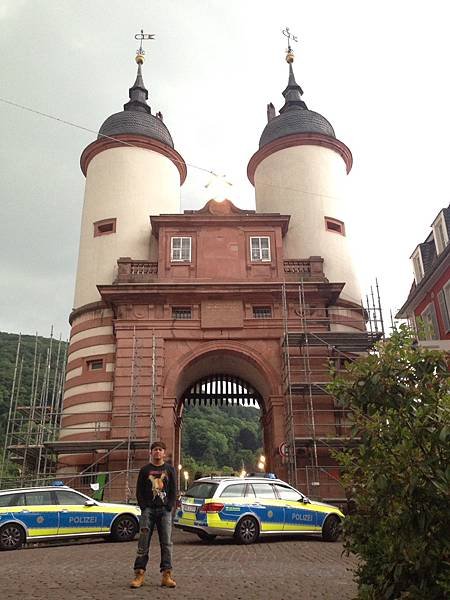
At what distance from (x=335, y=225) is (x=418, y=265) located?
439 cm

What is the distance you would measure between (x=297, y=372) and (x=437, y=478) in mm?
18552

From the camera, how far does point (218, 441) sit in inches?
3986

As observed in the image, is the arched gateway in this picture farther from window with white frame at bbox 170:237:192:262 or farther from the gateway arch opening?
the gateway arch opening

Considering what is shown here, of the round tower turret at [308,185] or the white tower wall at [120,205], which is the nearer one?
the white tower wall at [120,205]

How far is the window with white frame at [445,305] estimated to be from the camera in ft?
75.7

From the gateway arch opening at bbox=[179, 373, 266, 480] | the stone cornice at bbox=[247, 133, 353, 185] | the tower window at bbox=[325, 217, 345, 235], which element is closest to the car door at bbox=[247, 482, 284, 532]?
the tower window at bbox=[325, 217, 345, 235]

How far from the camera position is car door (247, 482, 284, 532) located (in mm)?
13633

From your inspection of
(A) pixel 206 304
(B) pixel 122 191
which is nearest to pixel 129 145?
(B) pixel 122 191

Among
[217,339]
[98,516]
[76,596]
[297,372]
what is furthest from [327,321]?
[76,596]

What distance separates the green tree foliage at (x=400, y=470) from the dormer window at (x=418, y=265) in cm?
2301

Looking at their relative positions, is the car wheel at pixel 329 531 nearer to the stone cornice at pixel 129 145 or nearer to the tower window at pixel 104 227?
the tower window at pixel 104 227

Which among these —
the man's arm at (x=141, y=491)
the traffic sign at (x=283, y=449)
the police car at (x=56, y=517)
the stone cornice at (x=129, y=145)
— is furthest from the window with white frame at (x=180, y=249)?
the man's arm at (x=141, y=491)

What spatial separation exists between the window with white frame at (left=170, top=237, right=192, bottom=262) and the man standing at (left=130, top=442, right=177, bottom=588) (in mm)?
17589

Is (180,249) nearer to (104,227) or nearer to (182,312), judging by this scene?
(182,312)
